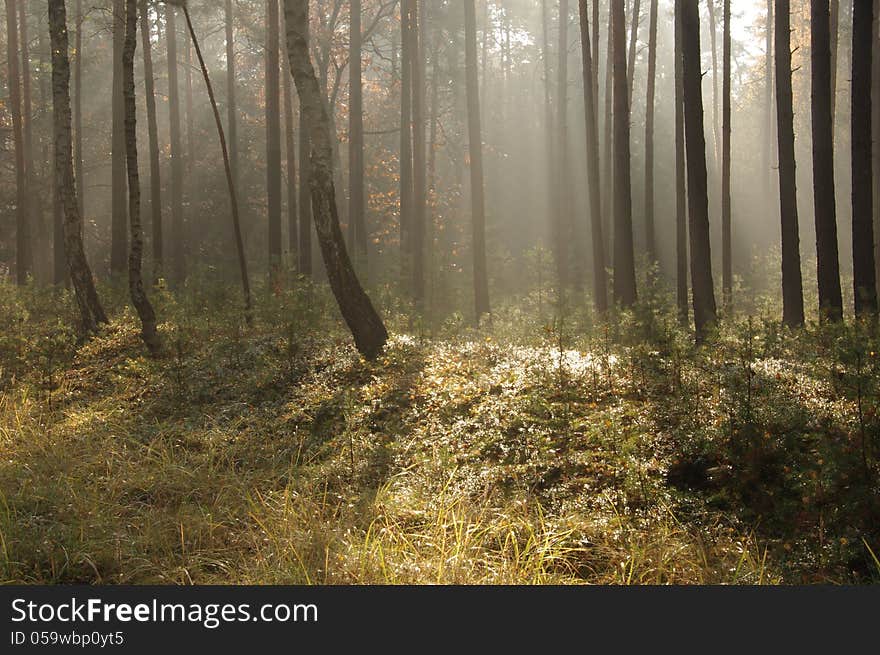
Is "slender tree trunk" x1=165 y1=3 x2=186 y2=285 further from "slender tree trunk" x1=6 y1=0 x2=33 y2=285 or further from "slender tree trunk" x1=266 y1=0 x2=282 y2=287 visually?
"slender tree trunk" x1=266 y1=0 x2=282 y2=287

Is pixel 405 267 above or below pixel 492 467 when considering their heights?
above

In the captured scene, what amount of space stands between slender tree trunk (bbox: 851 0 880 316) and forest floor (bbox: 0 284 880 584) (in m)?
1.91

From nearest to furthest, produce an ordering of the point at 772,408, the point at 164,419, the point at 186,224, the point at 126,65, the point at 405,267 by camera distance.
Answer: the point at 772,408 < the point at 164,419 < the point at 126,65 < the point at 405,267 < the point at 186,224

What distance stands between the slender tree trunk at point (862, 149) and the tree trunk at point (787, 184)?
4.72 feet

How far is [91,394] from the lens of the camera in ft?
32.7

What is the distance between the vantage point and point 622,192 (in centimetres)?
1390

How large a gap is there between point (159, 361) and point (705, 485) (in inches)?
327

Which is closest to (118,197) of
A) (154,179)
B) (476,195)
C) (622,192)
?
(154,179)

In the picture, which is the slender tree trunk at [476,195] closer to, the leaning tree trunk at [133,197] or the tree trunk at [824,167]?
the tree trunk at [824,167]

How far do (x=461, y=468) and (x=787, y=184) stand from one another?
360 inches

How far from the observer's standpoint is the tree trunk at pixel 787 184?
1217 cm

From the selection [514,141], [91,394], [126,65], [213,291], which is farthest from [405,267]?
[514,141]

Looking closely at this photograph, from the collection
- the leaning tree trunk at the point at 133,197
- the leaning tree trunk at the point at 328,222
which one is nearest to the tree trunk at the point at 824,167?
the leaning tree trunk at the point at 328,222

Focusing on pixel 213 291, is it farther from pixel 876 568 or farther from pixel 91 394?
pixel 876 568
